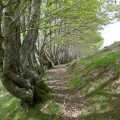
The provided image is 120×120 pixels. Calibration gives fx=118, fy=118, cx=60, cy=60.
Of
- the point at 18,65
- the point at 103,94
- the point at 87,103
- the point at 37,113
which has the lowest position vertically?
the point at 37,113

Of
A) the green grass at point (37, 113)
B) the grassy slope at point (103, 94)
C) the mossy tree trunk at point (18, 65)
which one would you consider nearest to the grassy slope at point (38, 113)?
the green grass at point (37, 113)

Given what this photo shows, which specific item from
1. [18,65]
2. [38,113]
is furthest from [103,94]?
[18,65]

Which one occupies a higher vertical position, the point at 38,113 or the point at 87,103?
the point at 87,103

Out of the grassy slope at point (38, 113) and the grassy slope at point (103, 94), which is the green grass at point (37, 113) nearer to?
the grassy slope at point (38, 113)

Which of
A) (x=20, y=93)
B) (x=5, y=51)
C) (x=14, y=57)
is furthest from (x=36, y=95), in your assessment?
(x=5, y=51)

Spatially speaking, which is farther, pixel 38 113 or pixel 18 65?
pixel 18 65

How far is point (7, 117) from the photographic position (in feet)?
18.6

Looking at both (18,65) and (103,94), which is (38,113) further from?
(103,94)

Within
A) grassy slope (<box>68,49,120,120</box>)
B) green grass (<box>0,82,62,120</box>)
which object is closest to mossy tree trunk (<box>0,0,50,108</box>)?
green grass (<box>0,82,62,120</box>)

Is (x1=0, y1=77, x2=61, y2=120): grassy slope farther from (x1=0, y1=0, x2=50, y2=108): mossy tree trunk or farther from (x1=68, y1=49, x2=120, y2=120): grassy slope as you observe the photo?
(x1=68, y1=49, x2=120, y2=120): grassy slope

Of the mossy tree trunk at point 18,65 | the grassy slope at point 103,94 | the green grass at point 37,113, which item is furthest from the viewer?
the green grass at point 37,113

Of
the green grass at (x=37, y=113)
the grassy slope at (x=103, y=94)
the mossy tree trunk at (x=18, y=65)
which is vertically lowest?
the green grass at (x=37, y=113)

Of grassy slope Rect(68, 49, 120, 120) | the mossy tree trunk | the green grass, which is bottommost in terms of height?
the green grass

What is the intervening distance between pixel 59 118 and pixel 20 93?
1.74 m
